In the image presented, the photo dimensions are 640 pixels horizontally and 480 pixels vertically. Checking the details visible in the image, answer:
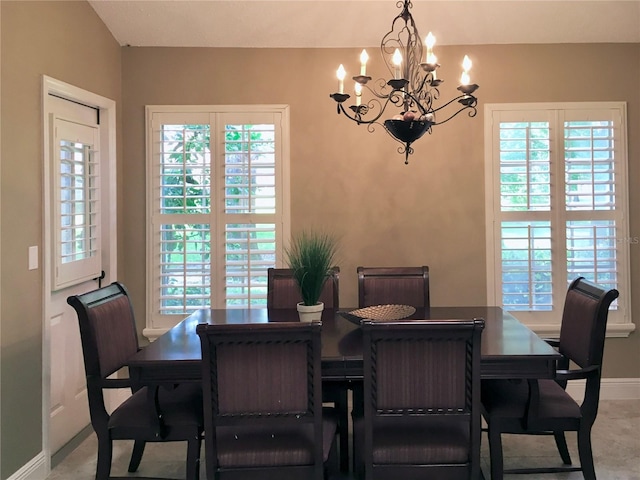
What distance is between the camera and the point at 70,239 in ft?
10.0

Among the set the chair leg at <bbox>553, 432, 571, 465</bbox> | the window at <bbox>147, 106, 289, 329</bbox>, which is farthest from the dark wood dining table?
the window at <bbox>147, 106, 289, 329</bbox>

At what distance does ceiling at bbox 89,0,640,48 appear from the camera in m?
3.30

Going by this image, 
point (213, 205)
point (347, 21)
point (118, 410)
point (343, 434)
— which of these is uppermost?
point (347, 21)

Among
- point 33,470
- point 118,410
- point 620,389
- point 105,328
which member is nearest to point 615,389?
point 620,389

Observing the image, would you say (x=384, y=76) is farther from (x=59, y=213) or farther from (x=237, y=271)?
(x=59, y=213)

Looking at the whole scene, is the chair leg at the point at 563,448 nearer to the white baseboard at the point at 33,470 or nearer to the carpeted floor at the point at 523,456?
the carpeted floor at the point at 523,456

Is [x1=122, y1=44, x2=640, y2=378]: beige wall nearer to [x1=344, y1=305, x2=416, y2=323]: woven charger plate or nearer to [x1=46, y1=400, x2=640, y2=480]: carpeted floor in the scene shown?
[x1=46, y1=400, x2=640, y2=480]: carpeted floor

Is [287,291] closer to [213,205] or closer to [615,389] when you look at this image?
[213,205]

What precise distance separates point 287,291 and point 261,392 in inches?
53.5

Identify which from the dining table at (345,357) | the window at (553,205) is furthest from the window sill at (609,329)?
the dining table at (345,357)

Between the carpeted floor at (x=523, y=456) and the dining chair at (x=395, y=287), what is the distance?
0.96 metres

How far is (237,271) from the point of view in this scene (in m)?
3.65

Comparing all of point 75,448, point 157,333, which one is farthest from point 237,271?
point 75,448

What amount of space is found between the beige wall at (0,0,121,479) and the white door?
0.26 ft
